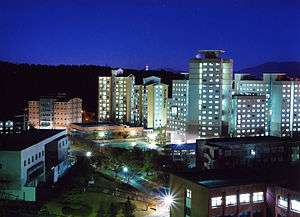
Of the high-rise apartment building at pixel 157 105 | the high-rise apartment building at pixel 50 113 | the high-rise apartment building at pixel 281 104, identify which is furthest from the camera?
the high-rise apartment building at pixel 50 113

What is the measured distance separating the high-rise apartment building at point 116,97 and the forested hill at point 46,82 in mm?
3334

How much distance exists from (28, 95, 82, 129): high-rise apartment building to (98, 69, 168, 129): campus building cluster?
216 centimetres

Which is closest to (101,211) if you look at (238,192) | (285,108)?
(238,192)

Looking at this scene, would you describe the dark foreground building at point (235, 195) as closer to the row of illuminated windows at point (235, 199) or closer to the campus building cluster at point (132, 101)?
the row of illuminated windows at point (235, 199)

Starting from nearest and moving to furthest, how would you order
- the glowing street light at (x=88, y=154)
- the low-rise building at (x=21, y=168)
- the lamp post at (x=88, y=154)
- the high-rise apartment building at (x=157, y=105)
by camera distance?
the low-rise building at (x=21, y=168), the lamp post at (x=88, y=154), the glowing street light at (x=88, y=154), the high-rise apartment building at (x=157, y=105)

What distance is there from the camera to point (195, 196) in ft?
34.2

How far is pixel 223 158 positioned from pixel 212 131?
6.31 metres

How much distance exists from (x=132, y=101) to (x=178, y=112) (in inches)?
139

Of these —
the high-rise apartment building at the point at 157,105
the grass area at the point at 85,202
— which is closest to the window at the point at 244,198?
the grass area at the point at 85,202

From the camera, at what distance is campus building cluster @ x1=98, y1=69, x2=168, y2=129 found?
973 inches

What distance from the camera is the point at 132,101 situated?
2650 centimetres

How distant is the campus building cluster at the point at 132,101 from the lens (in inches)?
973

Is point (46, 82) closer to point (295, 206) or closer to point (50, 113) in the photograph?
point (50, 113)

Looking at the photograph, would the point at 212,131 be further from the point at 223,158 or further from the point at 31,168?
the point at 31,168
